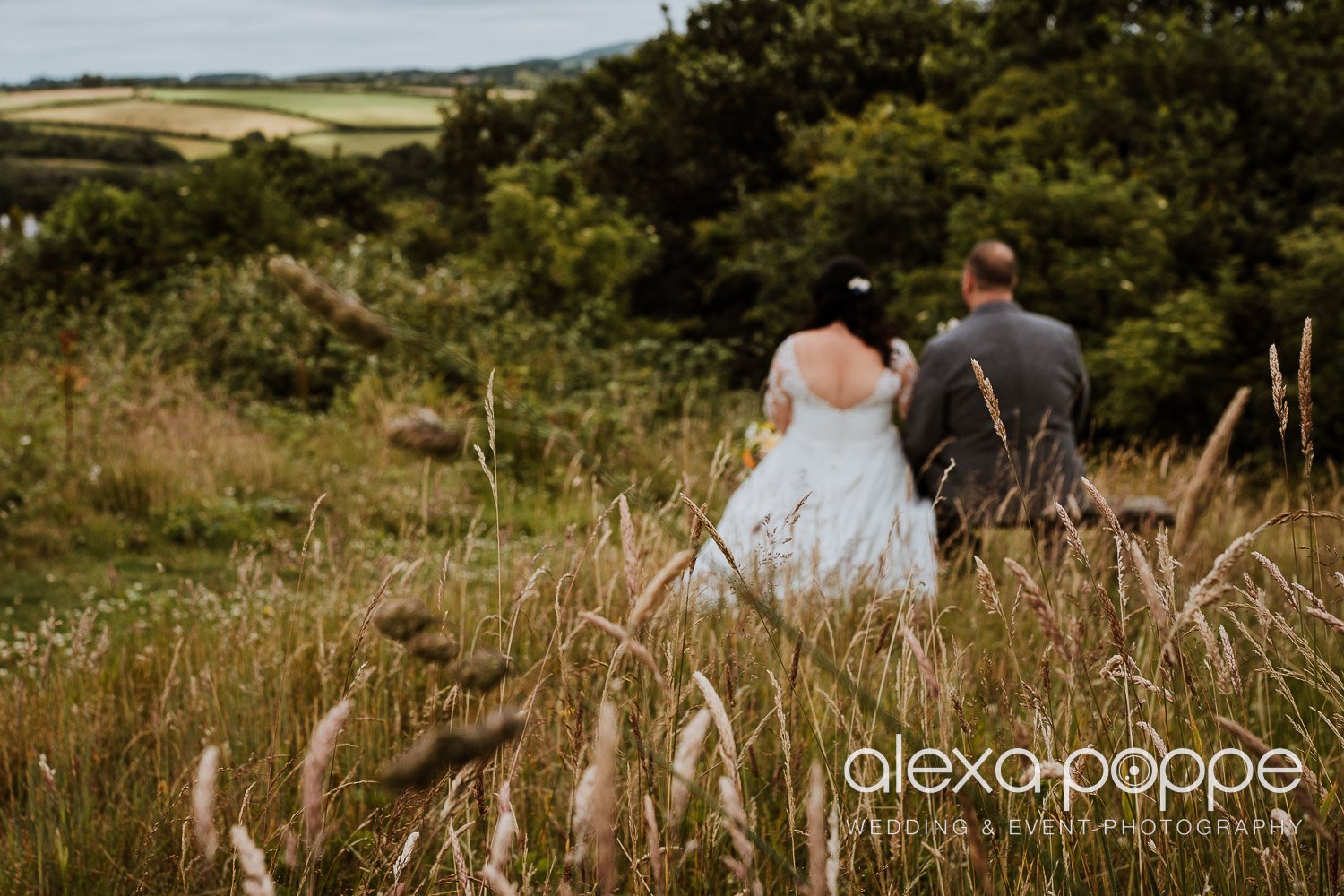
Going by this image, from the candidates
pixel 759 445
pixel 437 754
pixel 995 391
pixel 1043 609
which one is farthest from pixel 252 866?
pixel 759 445

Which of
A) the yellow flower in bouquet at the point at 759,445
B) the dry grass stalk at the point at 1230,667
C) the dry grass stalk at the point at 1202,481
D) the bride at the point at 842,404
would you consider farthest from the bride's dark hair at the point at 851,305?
the dry grass stalk at the point at 1230,667

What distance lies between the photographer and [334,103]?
87.1ft

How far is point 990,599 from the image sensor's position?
103cm

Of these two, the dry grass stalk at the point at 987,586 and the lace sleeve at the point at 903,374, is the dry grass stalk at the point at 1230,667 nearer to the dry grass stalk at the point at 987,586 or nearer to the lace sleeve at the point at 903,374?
the dry grass stalk at the point at 987,586

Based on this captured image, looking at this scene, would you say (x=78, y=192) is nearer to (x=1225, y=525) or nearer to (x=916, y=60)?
(x=916, y=60)

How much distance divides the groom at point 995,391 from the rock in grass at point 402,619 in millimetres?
3524

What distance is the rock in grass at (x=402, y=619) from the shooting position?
807 millimetres

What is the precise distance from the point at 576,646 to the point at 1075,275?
8.10 metres

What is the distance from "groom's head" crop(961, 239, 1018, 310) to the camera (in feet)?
13.9

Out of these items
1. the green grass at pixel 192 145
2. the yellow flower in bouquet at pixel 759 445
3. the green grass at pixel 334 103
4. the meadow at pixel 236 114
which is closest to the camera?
the yellow flower in bouquet at pixel 759 445

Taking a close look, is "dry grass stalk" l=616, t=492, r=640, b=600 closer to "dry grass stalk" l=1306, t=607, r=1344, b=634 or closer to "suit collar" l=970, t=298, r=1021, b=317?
"dry grass stalk" l=1306, t=607, r=1344, b=634

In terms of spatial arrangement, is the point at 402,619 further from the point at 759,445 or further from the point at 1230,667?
the point at 759,445

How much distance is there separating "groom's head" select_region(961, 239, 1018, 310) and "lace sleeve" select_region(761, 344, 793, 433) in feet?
3.00

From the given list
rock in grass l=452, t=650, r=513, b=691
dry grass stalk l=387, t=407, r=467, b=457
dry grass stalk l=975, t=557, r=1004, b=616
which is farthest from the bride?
rock in grass l=452, t=650, r=513, b=691
